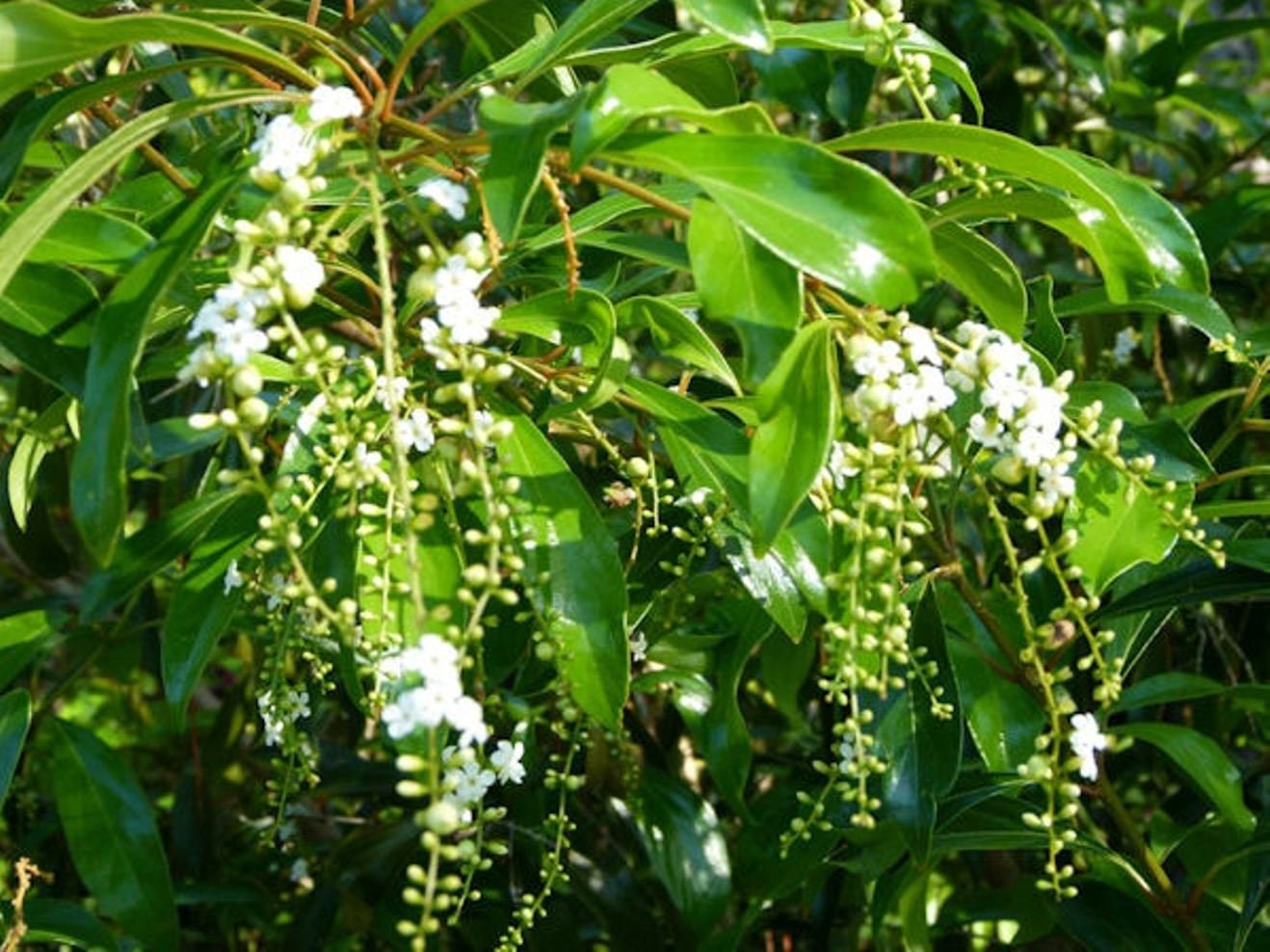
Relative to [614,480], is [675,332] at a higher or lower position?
higher

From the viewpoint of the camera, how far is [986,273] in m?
1.25

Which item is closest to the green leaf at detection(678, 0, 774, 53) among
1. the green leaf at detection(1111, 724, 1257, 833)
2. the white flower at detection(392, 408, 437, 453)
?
the white flower at detection(392, 408, 437, 453)

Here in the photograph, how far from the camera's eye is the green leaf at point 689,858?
1.82 meters

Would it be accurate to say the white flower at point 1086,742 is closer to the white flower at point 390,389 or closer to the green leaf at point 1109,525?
the green leaf at point 1109,525

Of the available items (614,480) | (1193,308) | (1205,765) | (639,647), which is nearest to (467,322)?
(639,647)

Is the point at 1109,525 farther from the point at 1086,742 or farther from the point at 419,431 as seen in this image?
the point at 419,431

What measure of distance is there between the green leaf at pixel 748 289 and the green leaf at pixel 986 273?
29 cm

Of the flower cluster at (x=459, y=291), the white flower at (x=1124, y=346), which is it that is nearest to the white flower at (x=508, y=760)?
the flower cluster at (x=459, y=291)

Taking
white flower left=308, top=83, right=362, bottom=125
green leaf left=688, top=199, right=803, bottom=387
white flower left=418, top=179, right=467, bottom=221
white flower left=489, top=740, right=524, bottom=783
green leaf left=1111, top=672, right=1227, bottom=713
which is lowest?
green leaf left=1111, top=672, right=1227, bottom=713

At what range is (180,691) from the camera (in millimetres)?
1278

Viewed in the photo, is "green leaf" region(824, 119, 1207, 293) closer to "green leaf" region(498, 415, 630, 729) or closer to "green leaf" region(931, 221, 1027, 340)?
"green leaf" region(931, 221, 1027, 340)

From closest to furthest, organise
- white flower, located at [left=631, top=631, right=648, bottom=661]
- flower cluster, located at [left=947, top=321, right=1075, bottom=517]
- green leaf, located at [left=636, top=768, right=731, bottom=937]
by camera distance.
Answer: flower cluster, located at [left=947, top=321, right=1075, bottom=517] → white flower, located at [left=631, top=631, right=648, bottom=661] → green leaf, located at [left=636, top=768, right=731, bottom=937]

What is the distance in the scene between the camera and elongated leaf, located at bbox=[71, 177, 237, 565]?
3.13 feet

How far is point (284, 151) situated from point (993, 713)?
2.82 feet
